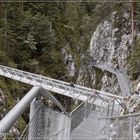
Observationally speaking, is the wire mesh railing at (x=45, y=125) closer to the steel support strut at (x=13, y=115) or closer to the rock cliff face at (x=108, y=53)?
the steel support strut at (x=13, y=115)

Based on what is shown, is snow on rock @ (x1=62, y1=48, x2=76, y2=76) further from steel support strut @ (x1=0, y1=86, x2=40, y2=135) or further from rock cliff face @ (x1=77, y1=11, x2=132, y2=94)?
steel support strut @ (x1=0, y1=86, x2=40, y2=135)

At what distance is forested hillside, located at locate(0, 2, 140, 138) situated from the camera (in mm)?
29672

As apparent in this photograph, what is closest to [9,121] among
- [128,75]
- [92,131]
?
[92,131]

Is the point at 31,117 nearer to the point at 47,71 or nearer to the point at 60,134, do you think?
the point at 60,134

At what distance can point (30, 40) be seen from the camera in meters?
33.9

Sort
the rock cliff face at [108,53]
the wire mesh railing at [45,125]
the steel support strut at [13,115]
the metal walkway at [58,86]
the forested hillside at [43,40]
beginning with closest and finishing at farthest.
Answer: the steel support strut at [13,115] → the wire mesh railing at [45,125] → the metal walkway at [58,86] → the forested hillside at [43,40] → the rock cliff face at [108,53]

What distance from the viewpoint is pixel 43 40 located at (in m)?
36.1

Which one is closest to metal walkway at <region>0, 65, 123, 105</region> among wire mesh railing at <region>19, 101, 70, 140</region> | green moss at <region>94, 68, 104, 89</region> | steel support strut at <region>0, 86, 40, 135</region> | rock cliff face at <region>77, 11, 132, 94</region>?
rock cliff face at <region>77, 11, 132, 94</region>

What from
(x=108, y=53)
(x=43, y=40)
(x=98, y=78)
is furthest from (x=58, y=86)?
(x=98, y=78)

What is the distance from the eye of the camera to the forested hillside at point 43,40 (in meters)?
29.7

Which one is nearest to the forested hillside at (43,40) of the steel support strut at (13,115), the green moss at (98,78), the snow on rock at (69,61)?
the green moss at (98,78)

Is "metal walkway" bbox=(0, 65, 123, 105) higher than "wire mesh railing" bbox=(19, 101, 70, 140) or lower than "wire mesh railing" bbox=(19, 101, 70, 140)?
higher

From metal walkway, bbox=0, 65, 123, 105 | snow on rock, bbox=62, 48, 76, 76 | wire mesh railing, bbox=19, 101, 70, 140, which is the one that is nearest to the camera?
wire mesh railing, bbox=19, 101, 70, 140

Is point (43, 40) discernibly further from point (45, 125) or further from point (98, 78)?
point (45, 125)
